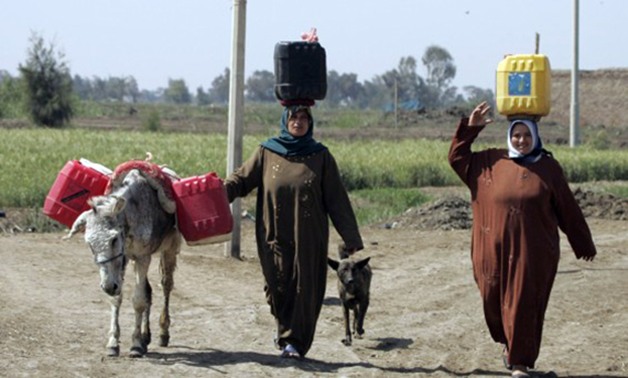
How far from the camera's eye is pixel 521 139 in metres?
8.62

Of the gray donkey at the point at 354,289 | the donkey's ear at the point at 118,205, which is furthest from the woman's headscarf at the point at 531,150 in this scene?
the donkey's ear at the point at 118,205

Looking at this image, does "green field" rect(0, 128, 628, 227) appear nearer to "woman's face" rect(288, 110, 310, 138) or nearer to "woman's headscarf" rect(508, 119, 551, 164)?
"woman's face" rect(288, 110, 310, 138)

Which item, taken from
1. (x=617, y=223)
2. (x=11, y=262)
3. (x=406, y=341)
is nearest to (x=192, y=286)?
(x=11, y=262)

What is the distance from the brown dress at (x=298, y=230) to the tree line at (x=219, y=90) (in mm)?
865

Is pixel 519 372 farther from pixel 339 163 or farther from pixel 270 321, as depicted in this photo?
pixel 339 163

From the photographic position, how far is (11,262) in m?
14.3

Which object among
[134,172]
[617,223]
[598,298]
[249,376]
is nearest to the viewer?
[249,376]

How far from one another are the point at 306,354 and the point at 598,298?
427 centimetres

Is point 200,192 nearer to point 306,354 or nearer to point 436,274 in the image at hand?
point 306,354

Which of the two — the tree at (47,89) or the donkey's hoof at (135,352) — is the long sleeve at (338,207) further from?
the tree at (47,89)

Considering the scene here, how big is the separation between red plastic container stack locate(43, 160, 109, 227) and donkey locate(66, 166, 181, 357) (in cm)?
21

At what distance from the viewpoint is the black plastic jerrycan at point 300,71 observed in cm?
924

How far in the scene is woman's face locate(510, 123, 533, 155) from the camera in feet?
28.2

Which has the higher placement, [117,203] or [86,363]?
[117,203]
